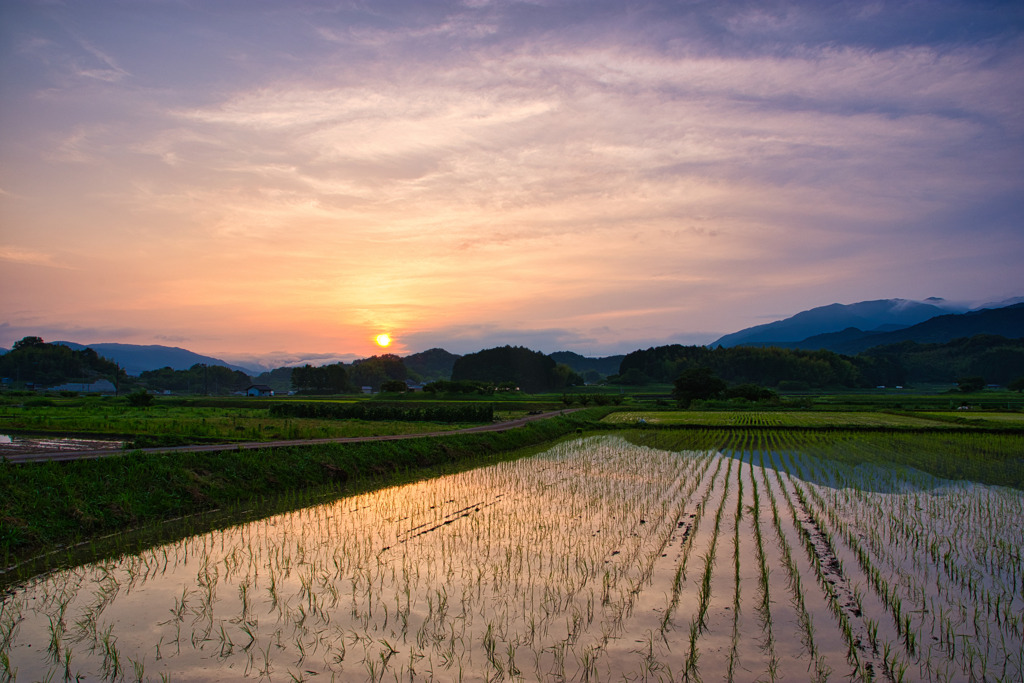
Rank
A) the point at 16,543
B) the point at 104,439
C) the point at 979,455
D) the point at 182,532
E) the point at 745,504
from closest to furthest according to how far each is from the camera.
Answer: the point at 16,543
the point at 182,532
the point at 745,504
the point at 979,455
the point at 104,439

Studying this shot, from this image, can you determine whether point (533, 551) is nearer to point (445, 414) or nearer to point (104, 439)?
point (104, 439)

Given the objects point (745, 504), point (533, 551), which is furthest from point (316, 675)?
point (745, 504)

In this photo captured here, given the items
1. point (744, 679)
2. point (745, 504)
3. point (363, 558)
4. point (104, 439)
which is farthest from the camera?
point (104, 439)

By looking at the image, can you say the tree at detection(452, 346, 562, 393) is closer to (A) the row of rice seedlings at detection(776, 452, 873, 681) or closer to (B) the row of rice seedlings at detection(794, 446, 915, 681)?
(A) the row of rice seedlings at detection(776, 452, 873, 681)

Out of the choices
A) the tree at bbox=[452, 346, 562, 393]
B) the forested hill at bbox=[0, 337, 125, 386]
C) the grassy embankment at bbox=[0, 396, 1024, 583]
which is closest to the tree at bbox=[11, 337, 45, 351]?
the forested hill at bbox=[0, 337, 125, 386]

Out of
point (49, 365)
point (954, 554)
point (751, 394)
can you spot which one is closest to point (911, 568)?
point (954, 554)

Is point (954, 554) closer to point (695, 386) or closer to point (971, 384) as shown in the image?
point (695, 386)

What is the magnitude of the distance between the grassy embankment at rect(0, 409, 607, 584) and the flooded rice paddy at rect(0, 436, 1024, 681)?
1.68 metres

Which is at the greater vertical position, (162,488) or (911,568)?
(162,488)

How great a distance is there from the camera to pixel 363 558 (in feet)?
31.5

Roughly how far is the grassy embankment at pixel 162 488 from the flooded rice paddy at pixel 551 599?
5.53 feet

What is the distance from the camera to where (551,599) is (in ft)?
25.2

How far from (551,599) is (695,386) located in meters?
64.9

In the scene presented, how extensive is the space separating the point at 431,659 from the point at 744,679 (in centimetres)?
303
